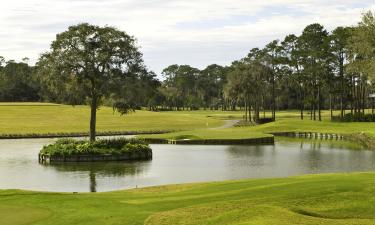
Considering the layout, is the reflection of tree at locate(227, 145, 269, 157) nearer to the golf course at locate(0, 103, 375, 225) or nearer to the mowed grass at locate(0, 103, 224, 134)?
the golf course at locate(0, 103, 375, 225)

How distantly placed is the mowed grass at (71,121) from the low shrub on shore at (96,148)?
1770 inches

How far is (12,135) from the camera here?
99625 mm

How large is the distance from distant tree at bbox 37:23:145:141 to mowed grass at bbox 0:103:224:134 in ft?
139

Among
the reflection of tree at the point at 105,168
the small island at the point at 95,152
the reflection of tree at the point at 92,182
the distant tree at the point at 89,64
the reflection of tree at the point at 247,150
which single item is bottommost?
the reflection of tree at the point at 92,182

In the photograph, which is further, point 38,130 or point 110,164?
point 38,130

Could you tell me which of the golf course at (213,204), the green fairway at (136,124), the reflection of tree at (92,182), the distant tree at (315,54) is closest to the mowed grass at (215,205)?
the golf course at (213,204)

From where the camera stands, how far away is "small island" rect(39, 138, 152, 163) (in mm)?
59344

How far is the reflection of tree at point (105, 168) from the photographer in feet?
163

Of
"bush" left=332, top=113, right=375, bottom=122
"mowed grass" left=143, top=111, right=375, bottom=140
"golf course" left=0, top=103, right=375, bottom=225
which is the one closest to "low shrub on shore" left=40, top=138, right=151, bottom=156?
"mowed grass" left=143, top=111, right=375, bottom=140

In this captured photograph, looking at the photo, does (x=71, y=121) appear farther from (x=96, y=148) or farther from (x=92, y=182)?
(x=92, y=182)

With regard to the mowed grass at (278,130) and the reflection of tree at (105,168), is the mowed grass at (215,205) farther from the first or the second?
the mowed grass at (278,130)

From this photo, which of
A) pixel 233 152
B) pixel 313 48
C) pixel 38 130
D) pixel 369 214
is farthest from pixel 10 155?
pixel 313 48

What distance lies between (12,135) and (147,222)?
273 ft

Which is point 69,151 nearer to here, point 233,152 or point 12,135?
point 233,152
